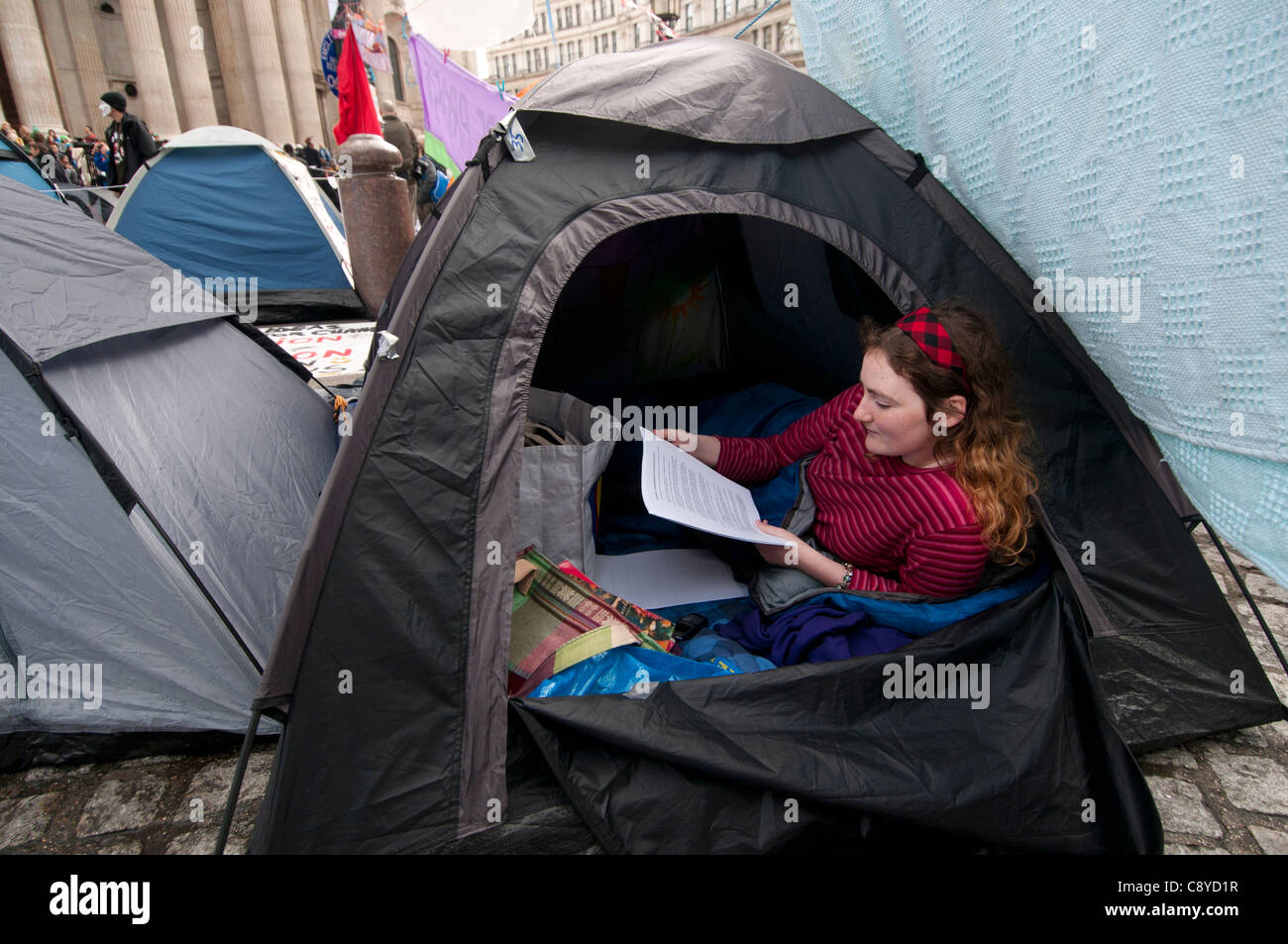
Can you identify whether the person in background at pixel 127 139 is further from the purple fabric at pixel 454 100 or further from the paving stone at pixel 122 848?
the paving stone at pixel 122 848

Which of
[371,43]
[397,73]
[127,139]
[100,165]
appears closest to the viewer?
[371,43]

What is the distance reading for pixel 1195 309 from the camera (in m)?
1.35

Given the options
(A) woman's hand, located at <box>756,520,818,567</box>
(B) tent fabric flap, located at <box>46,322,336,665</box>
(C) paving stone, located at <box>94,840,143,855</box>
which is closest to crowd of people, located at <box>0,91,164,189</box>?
(B) tent fabric flap, located at <box>46,322,336,665</box>

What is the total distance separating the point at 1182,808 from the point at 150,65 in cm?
1996

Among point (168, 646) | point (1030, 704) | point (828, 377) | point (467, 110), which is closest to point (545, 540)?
point (168, 646)

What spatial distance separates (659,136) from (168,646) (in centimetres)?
180

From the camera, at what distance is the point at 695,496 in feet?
5.68

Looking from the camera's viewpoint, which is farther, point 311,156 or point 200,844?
point 311,156

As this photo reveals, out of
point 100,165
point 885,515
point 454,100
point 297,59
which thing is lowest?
point 885,515

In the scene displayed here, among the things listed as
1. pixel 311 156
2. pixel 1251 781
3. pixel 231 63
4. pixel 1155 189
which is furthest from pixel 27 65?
pixel 1251 781

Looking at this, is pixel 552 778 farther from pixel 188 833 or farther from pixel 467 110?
pixel 467 110

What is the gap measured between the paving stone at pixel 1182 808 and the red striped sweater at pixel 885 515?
716 millimetres

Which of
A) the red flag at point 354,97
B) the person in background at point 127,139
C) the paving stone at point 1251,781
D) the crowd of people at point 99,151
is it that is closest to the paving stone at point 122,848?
the paving stone at point 1251,781

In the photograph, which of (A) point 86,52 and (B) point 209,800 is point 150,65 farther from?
(B) point 209,800
